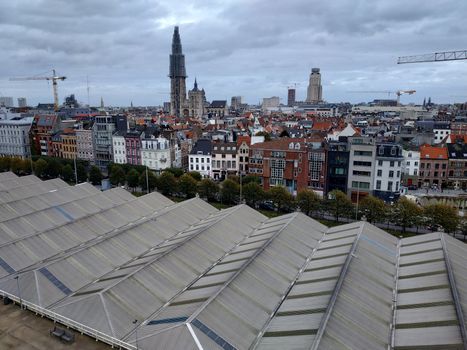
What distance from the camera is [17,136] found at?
151 meters

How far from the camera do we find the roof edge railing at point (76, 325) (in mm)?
29562

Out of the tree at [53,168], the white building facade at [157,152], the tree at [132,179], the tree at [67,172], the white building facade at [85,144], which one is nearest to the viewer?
the tree at [132,179]

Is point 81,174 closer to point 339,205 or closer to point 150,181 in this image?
point 150,181

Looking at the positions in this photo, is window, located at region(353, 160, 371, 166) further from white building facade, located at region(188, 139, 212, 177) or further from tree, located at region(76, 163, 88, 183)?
tree, located at region(76, 163, 88, 183)

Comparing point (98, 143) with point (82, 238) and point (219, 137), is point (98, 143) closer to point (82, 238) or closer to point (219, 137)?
point (219, 137)

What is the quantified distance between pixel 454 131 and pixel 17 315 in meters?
190

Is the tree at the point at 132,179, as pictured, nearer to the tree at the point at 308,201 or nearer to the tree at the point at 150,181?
the tree at the point at 150,181

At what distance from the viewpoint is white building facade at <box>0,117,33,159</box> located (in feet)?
493

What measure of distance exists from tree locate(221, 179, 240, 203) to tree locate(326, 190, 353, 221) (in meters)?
22.6

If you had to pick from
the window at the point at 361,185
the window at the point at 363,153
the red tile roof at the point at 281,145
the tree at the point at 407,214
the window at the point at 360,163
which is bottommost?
the tree at the point at 407,214

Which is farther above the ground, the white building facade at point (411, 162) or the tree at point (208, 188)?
the white building facade at point (411, 162)

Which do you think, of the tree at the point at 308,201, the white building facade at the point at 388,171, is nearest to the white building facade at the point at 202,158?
the tree at the point at 308,201

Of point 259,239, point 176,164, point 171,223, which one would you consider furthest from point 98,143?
point 259,239

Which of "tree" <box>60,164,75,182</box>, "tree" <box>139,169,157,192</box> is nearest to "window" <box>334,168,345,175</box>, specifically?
"tree" <box>139,169,157,192</box>
